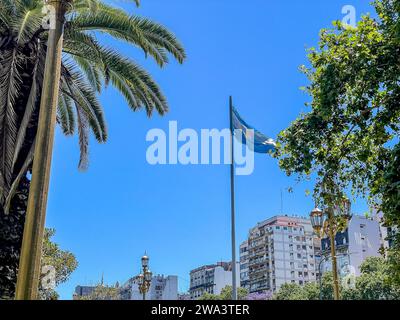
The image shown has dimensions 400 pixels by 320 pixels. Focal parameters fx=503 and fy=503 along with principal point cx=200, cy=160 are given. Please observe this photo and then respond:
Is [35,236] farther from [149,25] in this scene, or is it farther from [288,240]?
[288,240]

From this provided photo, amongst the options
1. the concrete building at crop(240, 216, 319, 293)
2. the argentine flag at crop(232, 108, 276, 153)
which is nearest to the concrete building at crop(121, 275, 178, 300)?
the concrete building at crop(240, 216, 319, 293)

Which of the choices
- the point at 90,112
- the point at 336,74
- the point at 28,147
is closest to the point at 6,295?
the point at 28,147

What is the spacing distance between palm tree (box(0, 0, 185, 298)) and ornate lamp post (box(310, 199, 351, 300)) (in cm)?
498

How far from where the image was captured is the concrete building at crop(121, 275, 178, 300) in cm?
10120

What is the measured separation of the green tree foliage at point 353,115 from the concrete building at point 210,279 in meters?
95.8

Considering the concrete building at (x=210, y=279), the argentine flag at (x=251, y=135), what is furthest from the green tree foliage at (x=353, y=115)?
the concrete building at (x=210, y=279)

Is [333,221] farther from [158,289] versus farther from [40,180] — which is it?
[158,289]

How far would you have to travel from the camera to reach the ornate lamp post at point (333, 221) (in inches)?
410

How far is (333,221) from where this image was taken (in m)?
10.9

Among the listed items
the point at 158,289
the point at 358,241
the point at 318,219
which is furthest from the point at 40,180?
the point at 158,289

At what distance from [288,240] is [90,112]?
9247 cm

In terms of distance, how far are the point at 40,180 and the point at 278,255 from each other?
96142 mm

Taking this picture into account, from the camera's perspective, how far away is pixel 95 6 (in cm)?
889

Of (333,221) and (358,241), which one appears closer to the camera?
(333,221)
